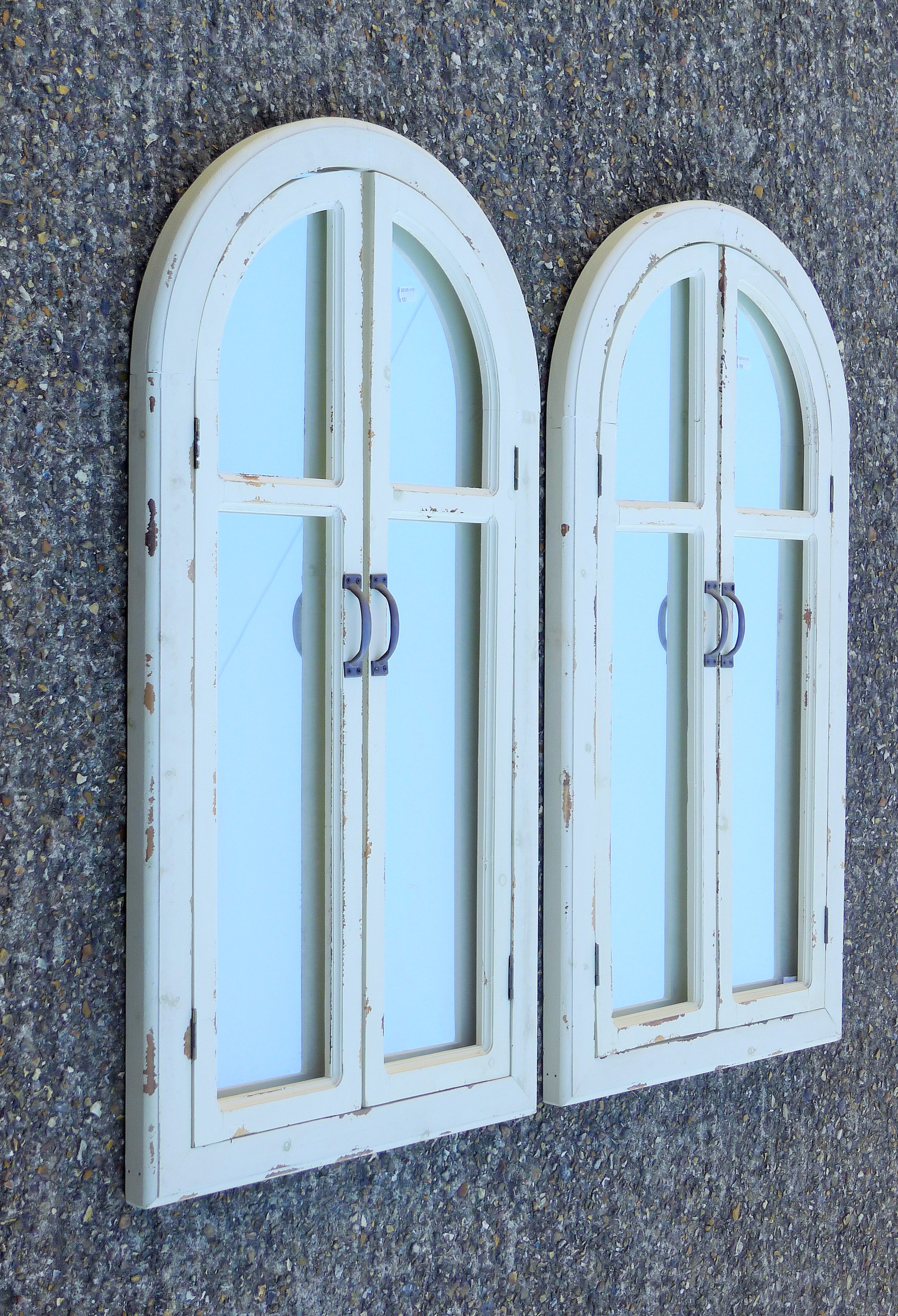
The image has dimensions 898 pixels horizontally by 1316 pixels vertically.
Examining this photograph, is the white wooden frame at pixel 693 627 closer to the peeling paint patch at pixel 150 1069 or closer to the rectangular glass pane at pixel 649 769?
the rectangular glass pane at pixel 649 769

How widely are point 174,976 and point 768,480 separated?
1.44 metres

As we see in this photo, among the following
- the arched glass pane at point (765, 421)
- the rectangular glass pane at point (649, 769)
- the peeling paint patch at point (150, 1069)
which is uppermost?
the arched glass pane at point (765, 421)

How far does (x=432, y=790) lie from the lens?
199cm

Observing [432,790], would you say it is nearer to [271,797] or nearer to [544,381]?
[271,797]

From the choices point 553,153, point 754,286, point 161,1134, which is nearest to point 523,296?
point 553,153

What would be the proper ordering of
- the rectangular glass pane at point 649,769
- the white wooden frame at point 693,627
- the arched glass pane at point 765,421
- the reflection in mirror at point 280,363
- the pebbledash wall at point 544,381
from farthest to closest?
1. the arched glass pane at point 765,421
2. the rectangular glass pane at point 649,769
3. the white wooden frame at point 693,627
4. the reflection in mirror at point 280,363
5. the pebbledash wall at point 544,381

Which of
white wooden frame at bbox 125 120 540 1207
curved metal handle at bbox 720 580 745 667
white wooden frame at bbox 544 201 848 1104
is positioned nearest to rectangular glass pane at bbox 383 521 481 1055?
white wooden frame at bbox 125 120 540 1207

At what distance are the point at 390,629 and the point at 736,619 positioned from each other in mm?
733

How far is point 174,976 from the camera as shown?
168 cm

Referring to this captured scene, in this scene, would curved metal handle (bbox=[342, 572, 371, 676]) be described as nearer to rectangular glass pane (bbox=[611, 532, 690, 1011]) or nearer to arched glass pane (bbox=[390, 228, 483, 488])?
arched glass pane (bbox=[390, 228, 483, 488])

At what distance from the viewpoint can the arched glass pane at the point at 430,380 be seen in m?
1.93

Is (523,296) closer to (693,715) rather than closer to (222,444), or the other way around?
(222,444)

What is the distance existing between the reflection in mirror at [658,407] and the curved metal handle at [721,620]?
16cm

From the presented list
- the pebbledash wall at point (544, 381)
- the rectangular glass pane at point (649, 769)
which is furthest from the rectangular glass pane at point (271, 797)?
the rectangular glass pane at point (649, 769)
